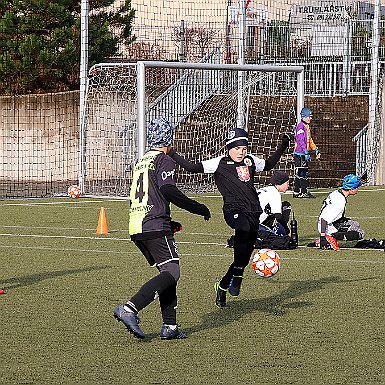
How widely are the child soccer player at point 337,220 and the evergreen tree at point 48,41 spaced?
14.8 metres

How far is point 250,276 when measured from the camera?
12.2 metres

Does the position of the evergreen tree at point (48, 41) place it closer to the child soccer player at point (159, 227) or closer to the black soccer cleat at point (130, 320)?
the child soccer player at point (159, 227)

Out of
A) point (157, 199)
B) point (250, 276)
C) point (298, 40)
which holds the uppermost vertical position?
point (298, 40)

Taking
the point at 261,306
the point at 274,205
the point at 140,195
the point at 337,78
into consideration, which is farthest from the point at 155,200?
the point at 337,78

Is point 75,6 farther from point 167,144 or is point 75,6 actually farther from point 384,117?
point 167,144

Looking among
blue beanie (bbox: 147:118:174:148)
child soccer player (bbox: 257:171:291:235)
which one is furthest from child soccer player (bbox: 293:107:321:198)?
blue beanie (bbox: 147:118:174:148)

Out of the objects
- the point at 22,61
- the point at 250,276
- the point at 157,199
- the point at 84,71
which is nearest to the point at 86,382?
the point at 157,199

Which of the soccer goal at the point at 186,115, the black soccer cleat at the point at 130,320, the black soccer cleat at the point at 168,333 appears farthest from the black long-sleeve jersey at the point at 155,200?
the soccer goal at the point at 186,115

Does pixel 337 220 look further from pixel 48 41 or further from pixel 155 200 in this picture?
pixel 48 41

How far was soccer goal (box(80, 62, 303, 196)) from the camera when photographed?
977 inches

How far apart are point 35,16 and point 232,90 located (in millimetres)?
5727

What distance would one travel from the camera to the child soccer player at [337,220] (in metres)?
14.0

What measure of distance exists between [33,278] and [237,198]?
2787 mm

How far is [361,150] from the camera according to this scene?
27.4 metres
